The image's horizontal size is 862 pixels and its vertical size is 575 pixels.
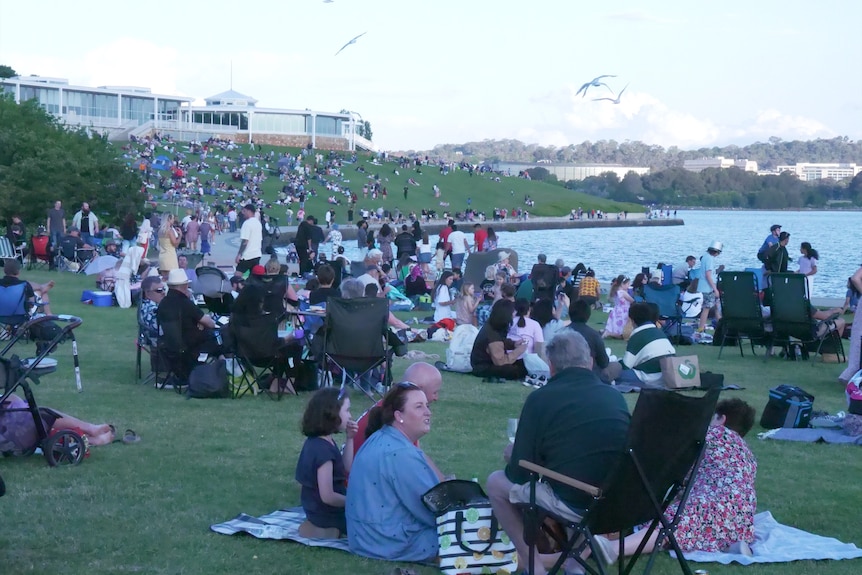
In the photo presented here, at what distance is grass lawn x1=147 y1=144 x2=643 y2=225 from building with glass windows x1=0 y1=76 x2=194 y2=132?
1757 centimetres

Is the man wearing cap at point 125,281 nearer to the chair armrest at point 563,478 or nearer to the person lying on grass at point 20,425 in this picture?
the person lying on grass at point 20,425

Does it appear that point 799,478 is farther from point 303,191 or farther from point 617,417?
point 303,191

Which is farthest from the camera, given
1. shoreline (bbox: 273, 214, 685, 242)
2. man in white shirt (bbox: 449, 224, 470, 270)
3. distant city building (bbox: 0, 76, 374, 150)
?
distant city building (bbox: 0, 76, 374, 150)

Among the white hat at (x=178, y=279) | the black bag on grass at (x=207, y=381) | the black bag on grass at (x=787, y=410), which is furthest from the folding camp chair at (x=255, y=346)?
the black bag on grass at (x=787, y=410)

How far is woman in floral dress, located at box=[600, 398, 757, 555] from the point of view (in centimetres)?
526

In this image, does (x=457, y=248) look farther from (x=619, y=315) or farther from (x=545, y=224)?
(x=545, y=224)

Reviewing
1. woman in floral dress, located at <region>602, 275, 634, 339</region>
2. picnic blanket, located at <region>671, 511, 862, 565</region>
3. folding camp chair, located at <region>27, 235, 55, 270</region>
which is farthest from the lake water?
picnic blanket, located at <region>671, 511, 862, 565</region>

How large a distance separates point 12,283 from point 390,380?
4.02 metres

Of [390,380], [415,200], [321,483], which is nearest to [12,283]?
[390,380]

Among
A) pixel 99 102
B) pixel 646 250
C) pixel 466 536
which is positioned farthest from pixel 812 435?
pixel 99 102

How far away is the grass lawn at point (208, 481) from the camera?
508 centimetres

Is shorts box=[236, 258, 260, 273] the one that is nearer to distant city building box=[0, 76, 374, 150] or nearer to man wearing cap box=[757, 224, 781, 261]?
man wearing cap box=[757, 224, 781, 261]

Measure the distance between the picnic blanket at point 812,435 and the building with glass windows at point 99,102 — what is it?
9156cm

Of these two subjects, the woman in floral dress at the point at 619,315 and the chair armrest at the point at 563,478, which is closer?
the chair armrest at the point at 563,478
